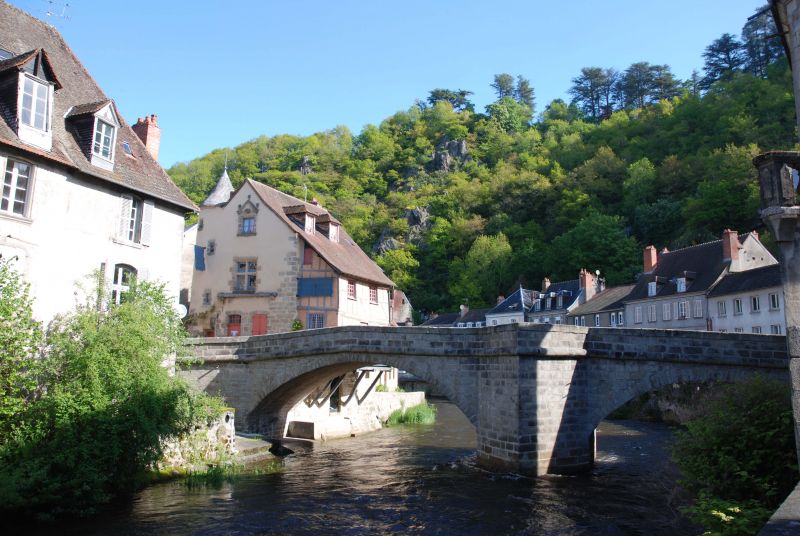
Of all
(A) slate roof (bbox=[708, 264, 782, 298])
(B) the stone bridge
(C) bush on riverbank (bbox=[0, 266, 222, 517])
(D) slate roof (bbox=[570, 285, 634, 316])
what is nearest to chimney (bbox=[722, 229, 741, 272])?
(A) slate roof (bbox=[708, 264, 782, 298])

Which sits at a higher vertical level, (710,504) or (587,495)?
(710,504)

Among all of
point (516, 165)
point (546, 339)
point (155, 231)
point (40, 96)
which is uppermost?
point (516, 165)

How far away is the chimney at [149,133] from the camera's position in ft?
61.4

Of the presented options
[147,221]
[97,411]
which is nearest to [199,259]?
[147,221]

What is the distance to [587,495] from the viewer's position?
12000 mm

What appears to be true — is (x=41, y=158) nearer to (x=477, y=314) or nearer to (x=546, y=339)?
(x=546, y=339)

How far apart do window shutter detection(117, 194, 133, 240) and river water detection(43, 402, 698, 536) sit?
256 inches

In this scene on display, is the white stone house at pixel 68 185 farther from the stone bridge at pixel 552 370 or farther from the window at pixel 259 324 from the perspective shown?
the window at pixel 259 324

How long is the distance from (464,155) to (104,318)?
8237 centimetres

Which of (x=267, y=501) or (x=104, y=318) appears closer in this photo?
(x=267, y=501)

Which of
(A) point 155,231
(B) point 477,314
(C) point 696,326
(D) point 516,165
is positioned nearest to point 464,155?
(D) point 516,165

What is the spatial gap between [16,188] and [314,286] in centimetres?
1470

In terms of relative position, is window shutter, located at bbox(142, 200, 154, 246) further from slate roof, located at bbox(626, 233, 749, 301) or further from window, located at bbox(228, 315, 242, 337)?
slate roof, located at bbox(626, 233, 749, 301)

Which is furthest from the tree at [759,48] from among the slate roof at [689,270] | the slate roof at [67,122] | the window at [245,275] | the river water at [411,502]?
the slate roof at [67,122]
